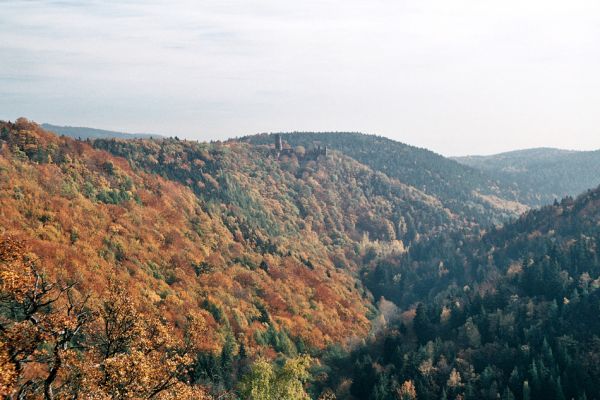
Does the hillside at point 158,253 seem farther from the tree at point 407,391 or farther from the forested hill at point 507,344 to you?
the tree at point 407,391

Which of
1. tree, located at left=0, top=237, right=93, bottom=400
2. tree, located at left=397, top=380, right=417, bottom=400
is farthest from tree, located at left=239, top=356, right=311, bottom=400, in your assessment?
tree, located at left=397, top=380, right=417, bottom=400

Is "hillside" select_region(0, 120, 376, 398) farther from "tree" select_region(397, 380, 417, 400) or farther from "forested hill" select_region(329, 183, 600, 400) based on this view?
"tree" select_region(397, 380, 417, 400)

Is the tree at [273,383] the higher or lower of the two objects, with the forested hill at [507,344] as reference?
higher

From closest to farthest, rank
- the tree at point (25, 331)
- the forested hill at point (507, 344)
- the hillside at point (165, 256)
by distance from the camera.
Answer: the tree at point (25, 331) < the hillside at point (165, 256) < the forested hill at point (507, 344)

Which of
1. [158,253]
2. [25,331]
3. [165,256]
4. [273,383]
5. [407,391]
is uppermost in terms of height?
[25,331]

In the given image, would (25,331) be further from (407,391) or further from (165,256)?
(165,256)

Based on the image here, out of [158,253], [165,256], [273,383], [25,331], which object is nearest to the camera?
[25,331]

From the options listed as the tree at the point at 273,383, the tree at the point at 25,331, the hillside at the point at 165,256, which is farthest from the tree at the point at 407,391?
the tree at the point at 25,331

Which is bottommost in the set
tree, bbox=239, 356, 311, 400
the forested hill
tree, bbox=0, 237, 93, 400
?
the forested hill

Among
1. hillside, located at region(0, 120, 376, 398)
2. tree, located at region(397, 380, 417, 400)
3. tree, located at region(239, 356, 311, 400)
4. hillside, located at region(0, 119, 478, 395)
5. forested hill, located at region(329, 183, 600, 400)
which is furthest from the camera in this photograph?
forested hill, located at region(329, 183, 600, 400)

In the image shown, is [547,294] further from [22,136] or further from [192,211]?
[22,136]

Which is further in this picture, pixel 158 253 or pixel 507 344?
pixel 158 253

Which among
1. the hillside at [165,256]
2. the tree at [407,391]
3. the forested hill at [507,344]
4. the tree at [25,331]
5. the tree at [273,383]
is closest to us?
the tree at [25,331]

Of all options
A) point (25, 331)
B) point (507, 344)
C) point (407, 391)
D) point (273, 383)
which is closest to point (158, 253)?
point (407, 391)
